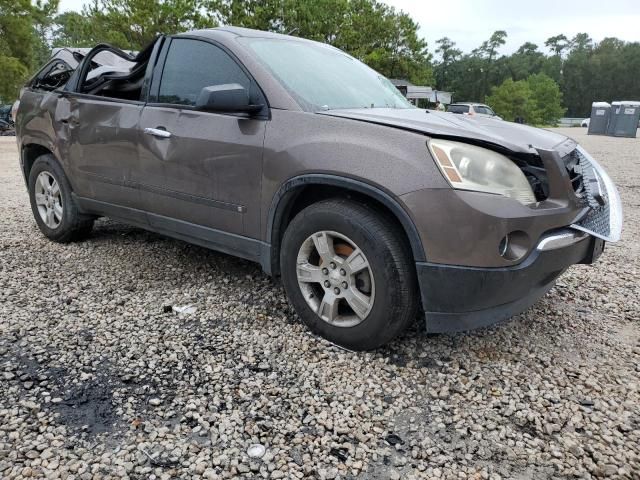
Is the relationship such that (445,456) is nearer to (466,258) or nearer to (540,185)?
(466,258)

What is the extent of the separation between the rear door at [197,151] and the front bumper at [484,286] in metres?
1.16

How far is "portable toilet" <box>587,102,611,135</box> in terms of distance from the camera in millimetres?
27094

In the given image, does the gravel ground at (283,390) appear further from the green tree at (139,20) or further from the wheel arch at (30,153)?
the green tree at (139,20)

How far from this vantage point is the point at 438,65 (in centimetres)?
9369

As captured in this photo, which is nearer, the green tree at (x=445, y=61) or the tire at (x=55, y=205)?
the tire at (x=55, y=205)

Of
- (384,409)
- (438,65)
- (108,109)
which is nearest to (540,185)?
(384,409)

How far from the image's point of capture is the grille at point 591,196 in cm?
261

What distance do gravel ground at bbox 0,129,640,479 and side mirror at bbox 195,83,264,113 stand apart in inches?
50.7

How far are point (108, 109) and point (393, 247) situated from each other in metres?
2.56

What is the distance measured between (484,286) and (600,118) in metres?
29.9

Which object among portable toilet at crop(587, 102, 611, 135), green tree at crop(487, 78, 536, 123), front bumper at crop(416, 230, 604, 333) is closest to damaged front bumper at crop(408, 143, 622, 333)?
front bumper at crop(416, 230, 604, 333)

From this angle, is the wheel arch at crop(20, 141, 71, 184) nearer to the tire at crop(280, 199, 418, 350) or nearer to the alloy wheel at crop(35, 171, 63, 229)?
the alloy wheel at crop(35, 171, 63, 229)

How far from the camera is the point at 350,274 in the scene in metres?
2.68

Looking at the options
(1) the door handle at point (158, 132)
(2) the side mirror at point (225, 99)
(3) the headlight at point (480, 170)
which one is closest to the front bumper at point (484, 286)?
(3) the headlight at point (480, 170)
